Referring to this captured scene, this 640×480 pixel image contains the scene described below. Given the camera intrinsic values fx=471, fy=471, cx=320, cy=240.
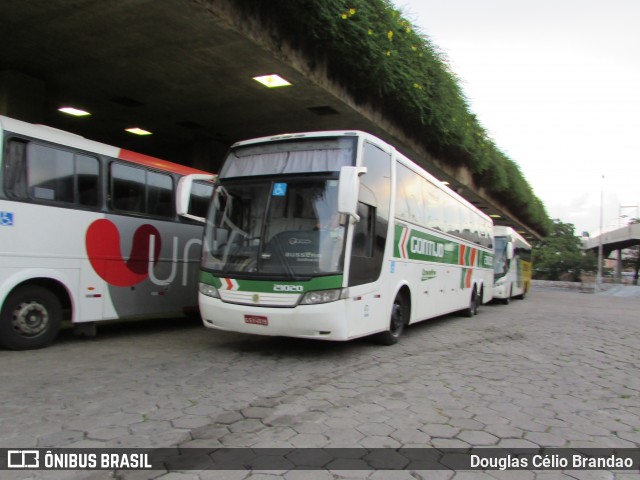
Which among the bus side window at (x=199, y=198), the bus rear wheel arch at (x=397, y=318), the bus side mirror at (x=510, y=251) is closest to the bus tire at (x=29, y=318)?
the bus side window at (x=199, y=198)

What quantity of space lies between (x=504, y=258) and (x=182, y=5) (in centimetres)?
1739

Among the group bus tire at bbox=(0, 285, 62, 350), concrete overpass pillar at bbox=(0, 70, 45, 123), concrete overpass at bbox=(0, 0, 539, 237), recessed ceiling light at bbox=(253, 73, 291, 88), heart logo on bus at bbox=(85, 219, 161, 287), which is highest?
recessed ceiling light at bbox=(253, 73, 291, 88)

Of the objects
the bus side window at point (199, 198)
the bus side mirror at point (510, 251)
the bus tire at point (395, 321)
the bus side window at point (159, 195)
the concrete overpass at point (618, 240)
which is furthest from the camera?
the concrete overpass at point (618, 240)

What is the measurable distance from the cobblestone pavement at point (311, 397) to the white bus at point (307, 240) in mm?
663

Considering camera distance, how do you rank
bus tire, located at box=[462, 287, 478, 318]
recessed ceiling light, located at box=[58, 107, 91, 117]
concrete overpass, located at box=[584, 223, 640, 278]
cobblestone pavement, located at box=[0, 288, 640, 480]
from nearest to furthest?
cobblestone pavement, located at box=[0, 288, 640, 480]
recessed ceiling light, located at box=[58, 107, 91, 117]
bus tire, located at box=[462, 287, 478, 318]
concrete overpass, located at box=[584, 223, 640, 278]

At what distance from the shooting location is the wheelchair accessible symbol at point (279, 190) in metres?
6.81

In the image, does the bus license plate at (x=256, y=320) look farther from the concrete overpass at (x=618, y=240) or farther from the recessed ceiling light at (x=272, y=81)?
the concrete overpass at (x=618, y=240)

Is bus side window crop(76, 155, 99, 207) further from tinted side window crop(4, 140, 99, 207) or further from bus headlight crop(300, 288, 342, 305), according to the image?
bus headlight crop(300, 288, 342, 305)

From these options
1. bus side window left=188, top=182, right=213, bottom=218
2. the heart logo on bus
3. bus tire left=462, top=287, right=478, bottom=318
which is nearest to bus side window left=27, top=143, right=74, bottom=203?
the heart logo on bus

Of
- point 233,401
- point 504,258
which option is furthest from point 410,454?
point 504,258

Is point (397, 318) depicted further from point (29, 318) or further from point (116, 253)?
point (29, 318)

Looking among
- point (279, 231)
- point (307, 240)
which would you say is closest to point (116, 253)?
point (279, 231)

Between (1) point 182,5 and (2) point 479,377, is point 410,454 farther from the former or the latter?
(1) point 182,5

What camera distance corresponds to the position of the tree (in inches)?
2378
